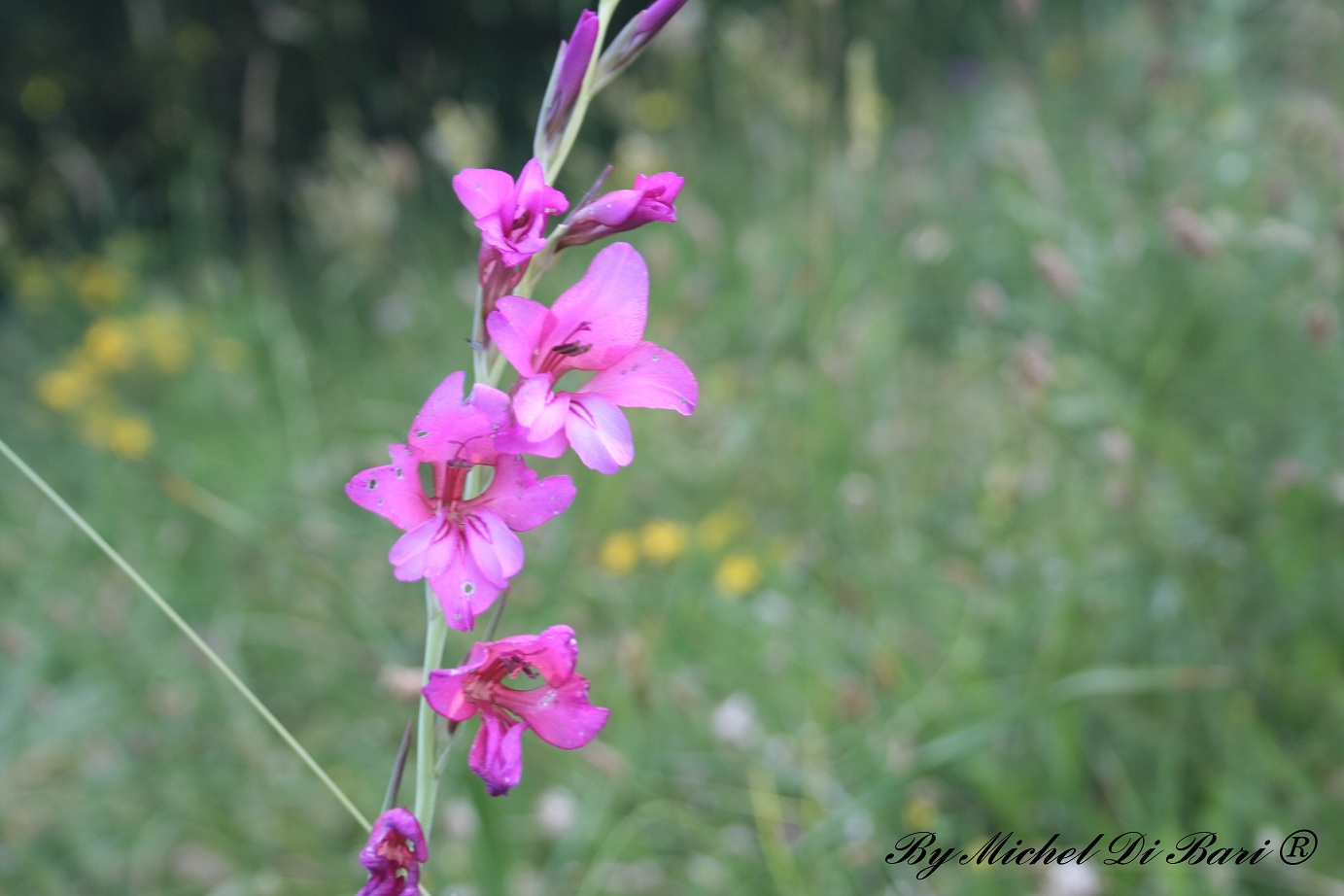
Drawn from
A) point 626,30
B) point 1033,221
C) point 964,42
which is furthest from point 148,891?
point 964,42

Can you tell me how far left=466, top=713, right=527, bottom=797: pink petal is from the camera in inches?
28.8

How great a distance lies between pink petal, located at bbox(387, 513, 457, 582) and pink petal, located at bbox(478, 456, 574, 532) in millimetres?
40

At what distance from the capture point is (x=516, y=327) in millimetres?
739

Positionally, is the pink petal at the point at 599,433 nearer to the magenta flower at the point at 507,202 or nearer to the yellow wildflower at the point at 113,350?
the magenta flower at the point at 507,202

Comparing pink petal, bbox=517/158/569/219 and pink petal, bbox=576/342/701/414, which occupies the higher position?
pink petal, bbox=517/158/569/219

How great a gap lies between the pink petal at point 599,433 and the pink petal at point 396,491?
13 cm

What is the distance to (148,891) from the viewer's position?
210 cm

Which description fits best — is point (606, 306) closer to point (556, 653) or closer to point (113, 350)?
point (556, 653)

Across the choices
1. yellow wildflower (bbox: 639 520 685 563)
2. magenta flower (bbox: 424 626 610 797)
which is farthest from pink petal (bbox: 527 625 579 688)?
yellow wildflower (bbox: 639 520 685 563)

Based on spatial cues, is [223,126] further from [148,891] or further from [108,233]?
[148,891]

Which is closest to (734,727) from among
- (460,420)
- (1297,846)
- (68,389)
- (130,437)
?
(1297,846)

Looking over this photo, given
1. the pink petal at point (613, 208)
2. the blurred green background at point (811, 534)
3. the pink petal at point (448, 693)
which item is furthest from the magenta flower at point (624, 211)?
the blurred green background at point (811, 534)

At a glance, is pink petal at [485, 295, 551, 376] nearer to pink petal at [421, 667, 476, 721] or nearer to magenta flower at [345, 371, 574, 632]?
magenta flower at [345, 371, 574, 632]

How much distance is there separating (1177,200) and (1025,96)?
152cm
